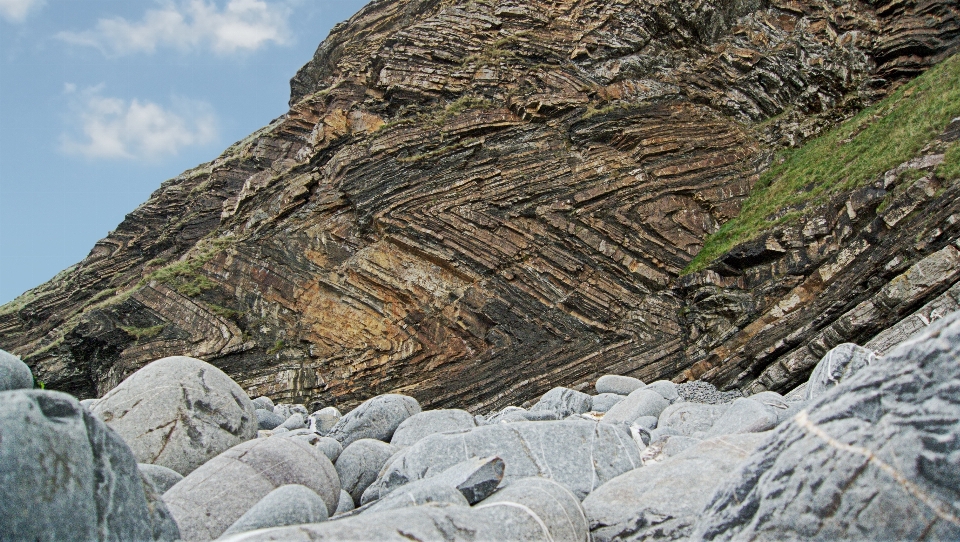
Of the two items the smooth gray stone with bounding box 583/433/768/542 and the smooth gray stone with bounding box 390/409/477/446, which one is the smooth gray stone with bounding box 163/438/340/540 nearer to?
the smooth gray stone with bounding box 390/409/477/446

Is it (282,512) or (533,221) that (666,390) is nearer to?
(533,221)

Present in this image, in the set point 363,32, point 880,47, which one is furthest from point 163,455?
point 363,32

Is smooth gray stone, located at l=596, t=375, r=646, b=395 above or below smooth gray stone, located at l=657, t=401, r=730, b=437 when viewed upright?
below

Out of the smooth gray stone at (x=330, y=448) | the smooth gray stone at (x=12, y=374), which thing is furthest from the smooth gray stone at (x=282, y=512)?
the smooth gray stone at (x=330, y=448)

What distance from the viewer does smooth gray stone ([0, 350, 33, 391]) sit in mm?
5070

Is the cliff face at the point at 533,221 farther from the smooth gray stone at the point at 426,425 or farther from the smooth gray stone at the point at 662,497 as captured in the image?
the smooth gray stone at the point at 662,497

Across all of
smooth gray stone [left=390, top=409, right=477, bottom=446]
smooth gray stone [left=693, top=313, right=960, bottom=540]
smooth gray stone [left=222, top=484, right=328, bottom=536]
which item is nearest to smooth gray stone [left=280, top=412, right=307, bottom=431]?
smooth gray stone [left=390, top=409, right=477, bottom=446]

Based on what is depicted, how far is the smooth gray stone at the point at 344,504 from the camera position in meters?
6.07

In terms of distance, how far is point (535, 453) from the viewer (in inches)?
244

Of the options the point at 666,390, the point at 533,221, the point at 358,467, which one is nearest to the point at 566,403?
the point at 666,390

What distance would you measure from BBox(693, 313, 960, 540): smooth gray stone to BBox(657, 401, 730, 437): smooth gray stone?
5412 millimetres

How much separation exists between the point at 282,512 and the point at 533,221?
15.1 meters

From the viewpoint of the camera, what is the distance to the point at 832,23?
23.9 metres

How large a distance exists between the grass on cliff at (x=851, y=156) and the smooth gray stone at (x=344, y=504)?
13.2 metres
